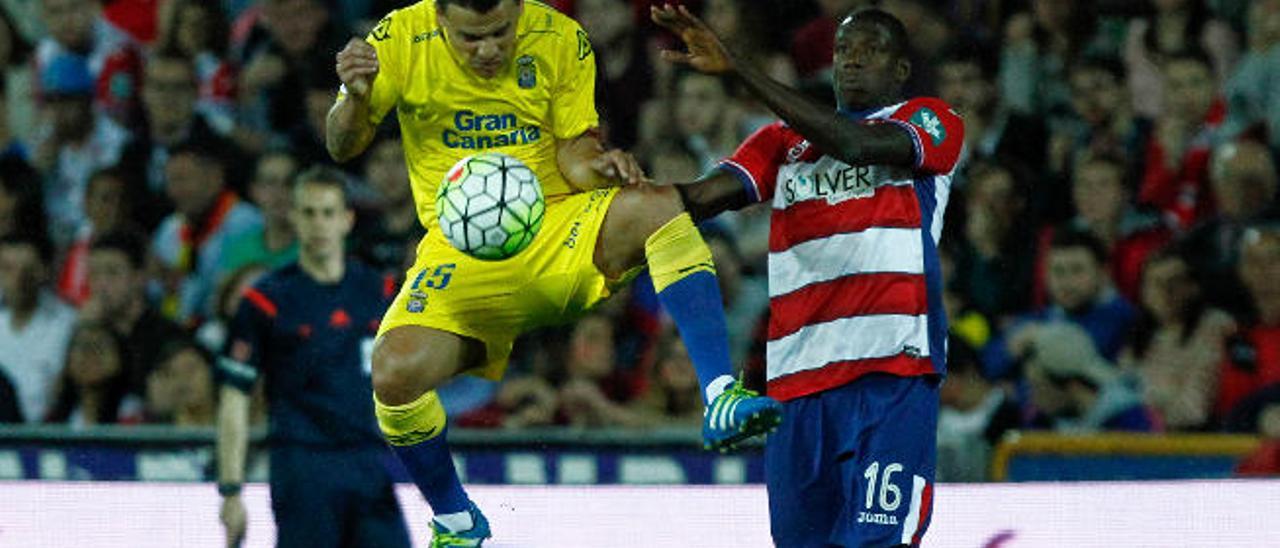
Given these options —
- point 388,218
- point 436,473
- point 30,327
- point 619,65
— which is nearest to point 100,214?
point 30,327

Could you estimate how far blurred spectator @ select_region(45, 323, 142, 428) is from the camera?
9.84 m

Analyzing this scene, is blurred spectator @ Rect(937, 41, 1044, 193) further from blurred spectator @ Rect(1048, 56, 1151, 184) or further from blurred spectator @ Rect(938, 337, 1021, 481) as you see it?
blurred spectator @ Rect(938, 337, 1021, 481)

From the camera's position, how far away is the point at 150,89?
11.0m

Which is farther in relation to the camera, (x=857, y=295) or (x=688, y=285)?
(x=857, y=295)

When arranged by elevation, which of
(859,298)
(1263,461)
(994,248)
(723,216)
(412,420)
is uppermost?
(859,298)

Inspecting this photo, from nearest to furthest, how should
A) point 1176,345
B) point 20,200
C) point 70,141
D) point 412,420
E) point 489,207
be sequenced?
point 489,207
point 412,420
point 1176,345
point 20,200
point 70,141

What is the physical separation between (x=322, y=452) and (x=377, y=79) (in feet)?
7.47

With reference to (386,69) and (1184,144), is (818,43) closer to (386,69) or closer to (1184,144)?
(1184,144)

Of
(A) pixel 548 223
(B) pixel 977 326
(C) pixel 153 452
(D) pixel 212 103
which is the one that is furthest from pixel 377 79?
(D) pixel 212 103

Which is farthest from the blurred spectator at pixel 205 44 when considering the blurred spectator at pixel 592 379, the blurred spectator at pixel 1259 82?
the blurred spectator at pixel 1259 82

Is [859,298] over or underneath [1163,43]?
underneath

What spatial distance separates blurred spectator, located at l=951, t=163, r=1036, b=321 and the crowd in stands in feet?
0.04

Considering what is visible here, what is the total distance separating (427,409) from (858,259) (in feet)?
4.01

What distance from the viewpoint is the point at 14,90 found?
1141 cm
